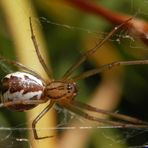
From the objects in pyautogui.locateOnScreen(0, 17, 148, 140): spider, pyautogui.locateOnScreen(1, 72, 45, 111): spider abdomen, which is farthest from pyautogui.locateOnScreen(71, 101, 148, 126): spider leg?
pyautogui.locateOnScreen(1, 72, 45, 111): spider abdomen

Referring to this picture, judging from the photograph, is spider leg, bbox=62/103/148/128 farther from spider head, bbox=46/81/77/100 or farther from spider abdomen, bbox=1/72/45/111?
spider abdomen, bbox=1/72/45/111

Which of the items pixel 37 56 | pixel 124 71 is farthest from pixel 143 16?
pixel 124 71

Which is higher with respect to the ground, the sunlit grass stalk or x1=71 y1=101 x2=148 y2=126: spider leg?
the sunlit grass stalk

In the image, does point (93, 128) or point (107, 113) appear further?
point (93, 128)

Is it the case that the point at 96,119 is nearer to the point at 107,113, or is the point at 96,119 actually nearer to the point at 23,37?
the point at 107,113

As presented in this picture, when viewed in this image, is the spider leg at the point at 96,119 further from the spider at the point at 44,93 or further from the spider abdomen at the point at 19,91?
the spider abdomen at the point at 19,91

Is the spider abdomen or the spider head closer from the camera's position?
the spider abdomen

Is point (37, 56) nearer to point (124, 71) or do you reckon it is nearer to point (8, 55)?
point (8, 55)

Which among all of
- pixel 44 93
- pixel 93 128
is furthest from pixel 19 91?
pixel 93 128
